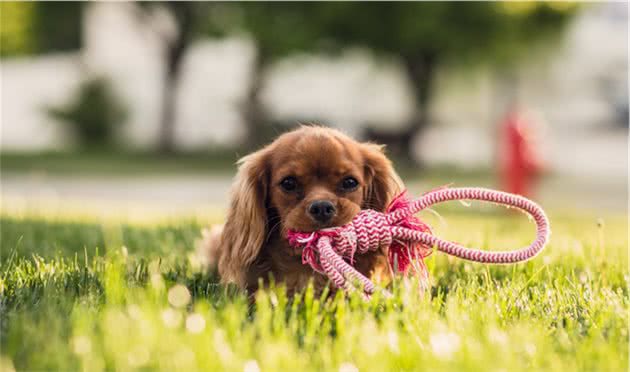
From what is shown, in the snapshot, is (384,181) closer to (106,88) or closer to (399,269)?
(399,269)

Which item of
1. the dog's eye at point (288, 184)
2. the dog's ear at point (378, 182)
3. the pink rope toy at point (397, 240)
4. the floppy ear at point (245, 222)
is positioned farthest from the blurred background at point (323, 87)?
the pink rope toy at point (397, 240)

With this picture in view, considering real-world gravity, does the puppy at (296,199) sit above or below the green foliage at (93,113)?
above

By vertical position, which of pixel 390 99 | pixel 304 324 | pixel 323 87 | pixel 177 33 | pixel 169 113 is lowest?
pixel 169 113

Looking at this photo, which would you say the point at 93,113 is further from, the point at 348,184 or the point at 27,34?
the point at 348,184

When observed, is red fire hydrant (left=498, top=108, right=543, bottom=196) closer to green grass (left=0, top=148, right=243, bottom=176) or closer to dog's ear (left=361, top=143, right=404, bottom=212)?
dog's ear (left=361, top=143, right=404, bottom=212)

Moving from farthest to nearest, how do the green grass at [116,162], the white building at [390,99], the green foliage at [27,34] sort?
the green foliage at [27,34] < the white building at [390,99] < the green grass at [116,162]

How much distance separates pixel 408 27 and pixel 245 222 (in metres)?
15.4

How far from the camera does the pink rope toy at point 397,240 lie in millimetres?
3305

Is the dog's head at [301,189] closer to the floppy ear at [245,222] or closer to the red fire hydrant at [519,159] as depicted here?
the floppy ear at [245,222]

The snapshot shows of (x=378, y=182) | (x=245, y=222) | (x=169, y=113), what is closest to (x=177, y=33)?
(x=169, y=113)

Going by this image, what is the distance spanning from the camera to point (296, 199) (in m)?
3.64

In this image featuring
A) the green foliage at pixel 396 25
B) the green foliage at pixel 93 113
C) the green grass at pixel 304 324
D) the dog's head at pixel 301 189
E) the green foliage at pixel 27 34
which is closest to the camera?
the green grass at pixel 304 324

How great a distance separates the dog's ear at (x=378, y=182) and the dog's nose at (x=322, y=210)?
20.6 inches

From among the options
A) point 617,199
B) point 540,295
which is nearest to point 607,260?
point 540,295
